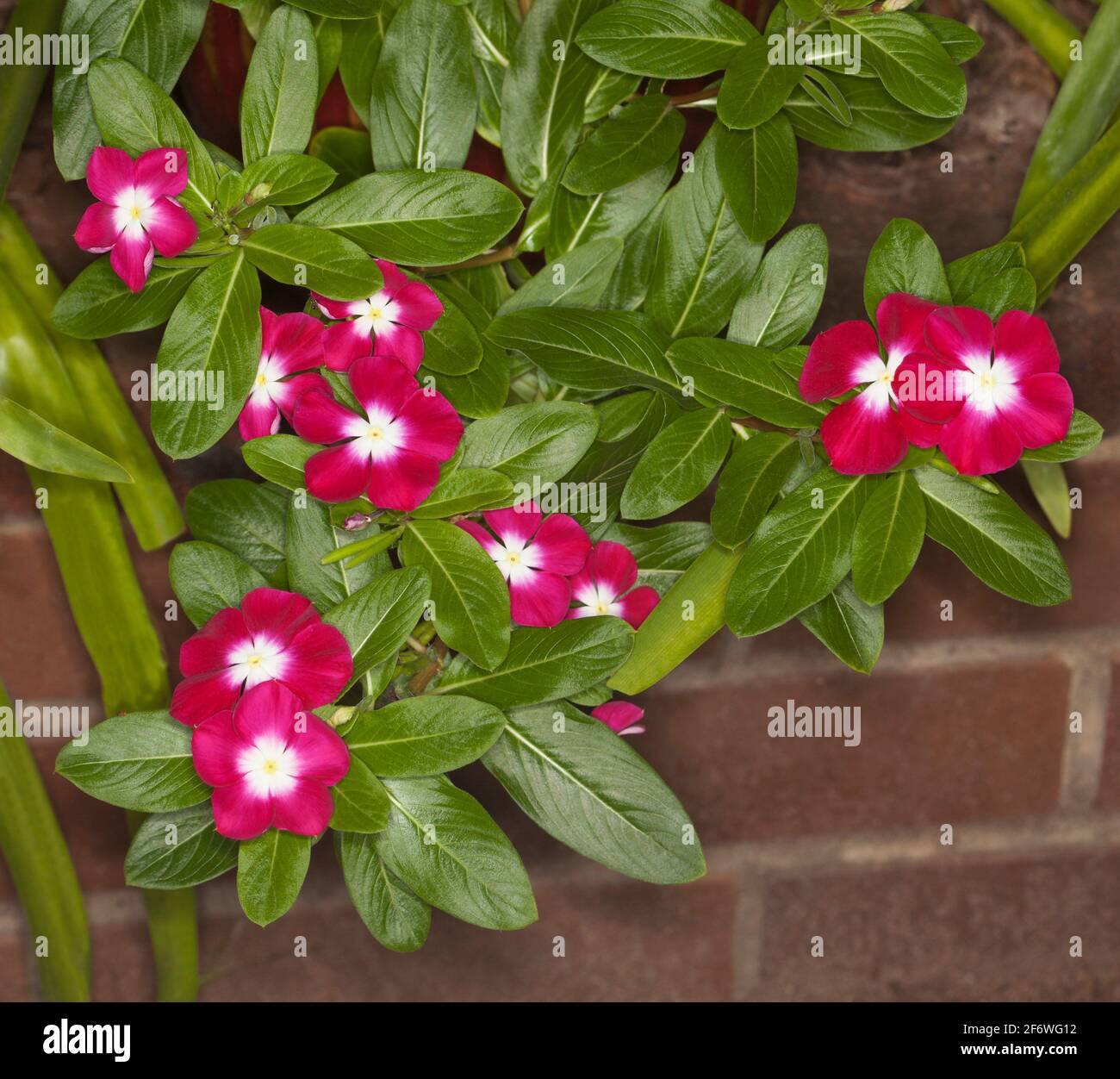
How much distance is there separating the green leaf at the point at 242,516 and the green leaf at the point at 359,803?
12 centimetres

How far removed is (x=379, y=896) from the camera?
1.76 ft

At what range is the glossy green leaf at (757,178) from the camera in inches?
19.6

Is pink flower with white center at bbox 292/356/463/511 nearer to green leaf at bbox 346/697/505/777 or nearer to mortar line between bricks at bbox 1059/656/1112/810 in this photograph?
green leaf at bbox 346/697/505/777

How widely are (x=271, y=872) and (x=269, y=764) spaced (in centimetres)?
5

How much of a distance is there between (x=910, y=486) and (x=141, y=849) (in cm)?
40

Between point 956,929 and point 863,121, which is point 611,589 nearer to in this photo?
point 863,121

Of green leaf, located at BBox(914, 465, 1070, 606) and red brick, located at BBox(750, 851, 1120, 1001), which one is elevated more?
green leaf, located at BBox(914, 465, 1070, 606)

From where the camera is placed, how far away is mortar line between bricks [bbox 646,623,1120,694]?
0.66 m

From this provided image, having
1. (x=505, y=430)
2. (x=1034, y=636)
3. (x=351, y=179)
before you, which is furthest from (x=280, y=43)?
(x=1034, y=636)

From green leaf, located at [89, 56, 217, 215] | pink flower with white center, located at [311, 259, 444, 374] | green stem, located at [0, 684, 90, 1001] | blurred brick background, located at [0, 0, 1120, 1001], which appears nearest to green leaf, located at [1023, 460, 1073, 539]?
blurred brick background, located at [0, 0, 1120, 1001]

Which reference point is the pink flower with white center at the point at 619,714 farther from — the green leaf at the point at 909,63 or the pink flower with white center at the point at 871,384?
the green leaf at the point at 909,63

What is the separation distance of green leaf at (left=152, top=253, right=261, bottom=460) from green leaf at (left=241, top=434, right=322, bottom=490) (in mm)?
19

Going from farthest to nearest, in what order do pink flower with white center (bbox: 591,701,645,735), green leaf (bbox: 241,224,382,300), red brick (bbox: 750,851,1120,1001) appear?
red brick (bbox: 750,851,1120,1001) < pink flower with white center (bbox: 591,701,645,735) < green leaf (bbox: 241,224,382,300)
